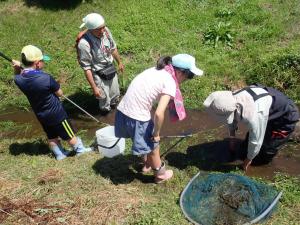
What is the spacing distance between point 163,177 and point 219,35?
12.6 feet

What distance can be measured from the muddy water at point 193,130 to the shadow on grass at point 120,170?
787 mm

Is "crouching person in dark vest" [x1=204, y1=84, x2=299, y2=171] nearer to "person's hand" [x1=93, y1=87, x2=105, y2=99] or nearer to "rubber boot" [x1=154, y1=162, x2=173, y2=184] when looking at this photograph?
"rubber boot" [x1=154, y1=162, x2=173, y2=184]

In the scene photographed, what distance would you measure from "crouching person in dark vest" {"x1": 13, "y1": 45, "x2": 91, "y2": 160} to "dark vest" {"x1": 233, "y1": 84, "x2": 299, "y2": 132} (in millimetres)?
2253

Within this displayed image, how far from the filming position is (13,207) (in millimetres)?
4922

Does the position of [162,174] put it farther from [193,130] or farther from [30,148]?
[30,148]

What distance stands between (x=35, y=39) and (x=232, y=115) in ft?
18.3

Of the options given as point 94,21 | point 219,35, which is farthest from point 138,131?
point 219,35

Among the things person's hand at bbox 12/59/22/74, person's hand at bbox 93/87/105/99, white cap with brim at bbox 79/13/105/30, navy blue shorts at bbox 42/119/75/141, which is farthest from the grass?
white cap with brim at bbox 79/13/105/30

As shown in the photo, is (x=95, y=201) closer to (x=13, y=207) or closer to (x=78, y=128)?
(x=13, y=207)

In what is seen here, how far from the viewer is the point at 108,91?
704 centimetres

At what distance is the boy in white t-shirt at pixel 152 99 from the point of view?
451 centimetres

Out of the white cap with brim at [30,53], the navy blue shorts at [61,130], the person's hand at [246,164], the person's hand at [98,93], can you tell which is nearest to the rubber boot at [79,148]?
the navy blue shorts at [61,130]

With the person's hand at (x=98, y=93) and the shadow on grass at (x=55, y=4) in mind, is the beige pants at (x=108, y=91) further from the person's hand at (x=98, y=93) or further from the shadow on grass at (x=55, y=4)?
the shadow on grass at (x=55, y=4)

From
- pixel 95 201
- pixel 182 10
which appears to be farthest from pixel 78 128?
pixel 182 10
